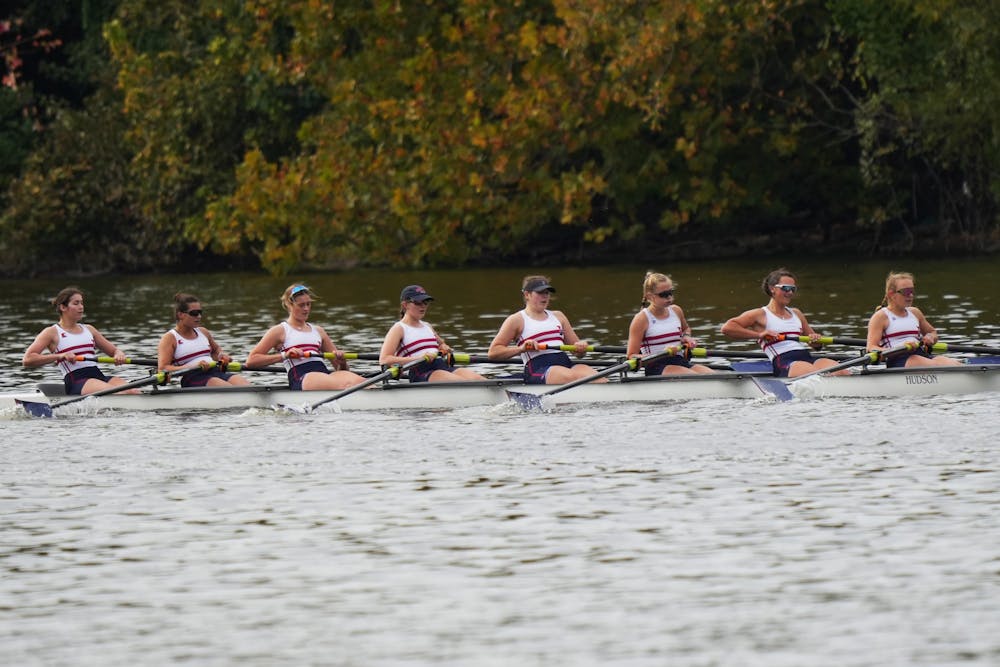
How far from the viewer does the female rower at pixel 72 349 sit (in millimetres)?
20688

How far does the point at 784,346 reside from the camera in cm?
2027

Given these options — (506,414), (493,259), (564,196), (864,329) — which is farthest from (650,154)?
(506,414)

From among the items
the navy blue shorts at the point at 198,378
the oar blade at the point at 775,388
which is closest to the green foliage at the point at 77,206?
the navy blue shorts at the point at 198,378

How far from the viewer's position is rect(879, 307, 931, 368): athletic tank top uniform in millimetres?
19906

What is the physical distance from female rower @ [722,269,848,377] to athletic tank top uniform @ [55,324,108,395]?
7.06m

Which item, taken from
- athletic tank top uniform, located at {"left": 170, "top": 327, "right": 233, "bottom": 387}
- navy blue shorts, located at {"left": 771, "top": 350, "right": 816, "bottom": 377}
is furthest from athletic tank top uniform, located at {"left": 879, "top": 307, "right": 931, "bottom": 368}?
athletic tank top uniform, located at {"left": 170, "top": 327, "right": 233, "bottom": 387}

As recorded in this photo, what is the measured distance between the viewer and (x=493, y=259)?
53.2 metres

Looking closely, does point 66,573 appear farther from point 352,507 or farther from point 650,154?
point 650,154

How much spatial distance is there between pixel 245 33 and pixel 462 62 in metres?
7.79

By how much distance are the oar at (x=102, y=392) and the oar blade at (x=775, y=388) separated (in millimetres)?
6000

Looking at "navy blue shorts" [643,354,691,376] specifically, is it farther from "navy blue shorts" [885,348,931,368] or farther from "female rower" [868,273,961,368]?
"navy blue shorts" [885,348,931,368]

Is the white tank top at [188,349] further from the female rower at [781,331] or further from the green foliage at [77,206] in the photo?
the green foliage at [77,206]

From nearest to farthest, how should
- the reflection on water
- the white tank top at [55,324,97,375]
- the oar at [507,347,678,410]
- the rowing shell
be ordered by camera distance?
the reflection on water, the rowing shell, the oar at [507,347,678,410], the white tank top at [55,324,97,375]

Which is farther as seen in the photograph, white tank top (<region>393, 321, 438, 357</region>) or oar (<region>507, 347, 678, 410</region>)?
white tank top (<region>393, 321, 438, 357</region>)
